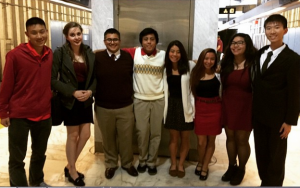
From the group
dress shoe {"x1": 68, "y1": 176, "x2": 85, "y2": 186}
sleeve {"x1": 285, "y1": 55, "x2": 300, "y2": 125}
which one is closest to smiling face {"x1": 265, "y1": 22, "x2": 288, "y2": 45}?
sleeve {"x1": 285, "y1": 55, "x2": 300, "y2": 125}

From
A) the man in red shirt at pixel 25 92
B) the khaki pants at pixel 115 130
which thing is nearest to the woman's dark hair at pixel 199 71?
the khaki pants at pixel 115 130

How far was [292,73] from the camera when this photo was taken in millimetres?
2295

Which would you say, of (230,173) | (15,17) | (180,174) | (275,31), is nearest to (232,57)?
(275,31)

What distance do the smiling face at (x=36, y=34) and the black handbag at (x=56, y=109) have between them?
0.54 meters

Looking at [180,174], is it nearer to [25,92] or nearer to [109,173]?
[109,173]

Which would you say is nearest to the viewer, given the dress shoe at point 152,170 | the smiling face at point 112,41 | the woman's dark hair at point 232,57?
the woman's dark hair at point 232,57

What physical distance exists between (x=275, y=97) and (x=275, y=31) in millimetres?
590

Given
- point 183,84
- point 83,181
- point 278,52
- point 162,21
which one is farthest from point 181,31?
point 83,181

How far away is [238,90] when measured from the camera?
2.82 metres

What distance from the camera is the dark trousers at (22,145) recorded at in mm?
2468

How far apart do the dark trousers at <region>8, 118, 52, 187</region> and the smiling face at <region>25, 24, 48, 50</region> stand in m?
0.73

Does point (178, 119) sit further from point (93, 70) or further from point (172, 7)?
point (172, 7)

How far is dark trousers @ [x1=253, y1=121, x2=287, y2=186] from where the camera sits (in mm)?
2498

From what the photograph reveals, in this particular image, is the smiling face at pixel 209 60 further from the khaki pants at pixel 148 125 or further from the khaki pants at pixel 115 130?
the khaki pants at pixel 115 130
